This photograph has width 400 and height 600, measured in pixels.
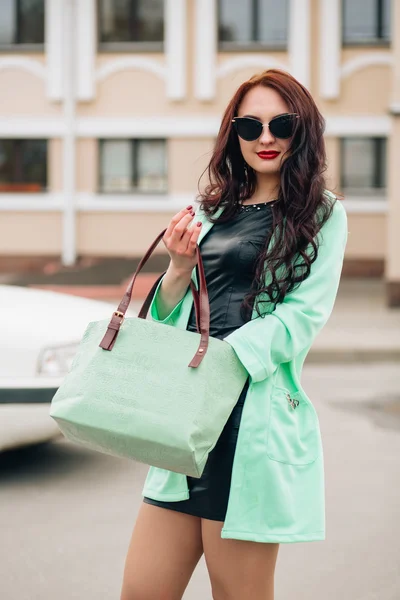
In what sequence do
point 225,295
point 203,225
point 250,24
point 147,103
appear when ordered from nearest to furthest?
point 225,295 → point 203,225 → point 250,24 → point 147,103

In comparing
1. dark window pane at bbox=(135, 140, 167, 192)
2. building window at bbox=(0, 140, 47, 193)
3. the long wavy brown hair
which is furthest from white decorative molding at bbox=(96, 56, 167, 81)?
the long wavy brown hair

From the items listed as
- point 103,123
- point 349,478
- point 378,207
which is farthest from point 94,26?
point 349,478

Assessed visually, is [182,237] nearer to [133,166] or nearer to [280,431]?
[280,431]

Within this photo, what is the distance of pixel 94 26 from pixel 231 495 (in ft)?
68.4

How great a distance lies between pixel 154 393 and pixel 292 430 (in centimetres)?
38

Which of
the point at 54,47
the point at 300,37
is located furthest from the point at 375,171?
the point at 54,47

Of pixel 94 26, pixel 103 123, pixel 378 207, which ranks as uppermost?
pixel 94 26

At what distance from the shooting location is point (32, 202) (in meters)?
22.1

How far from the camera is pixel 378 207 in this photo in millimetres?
21547

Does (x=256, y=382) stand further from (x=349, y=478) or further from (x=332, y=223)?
(x=349, y=478)

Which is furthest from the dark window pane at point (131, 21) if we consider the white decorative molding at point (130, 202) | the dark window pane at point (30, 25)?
the white decorative molding at point (130, 202)

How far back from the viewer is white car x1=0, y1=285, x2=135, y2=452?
5.11m

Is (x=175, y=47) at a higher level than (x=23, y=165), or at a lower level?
higher

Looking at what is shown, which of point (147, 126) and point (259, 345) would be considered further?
point (147, 126)
